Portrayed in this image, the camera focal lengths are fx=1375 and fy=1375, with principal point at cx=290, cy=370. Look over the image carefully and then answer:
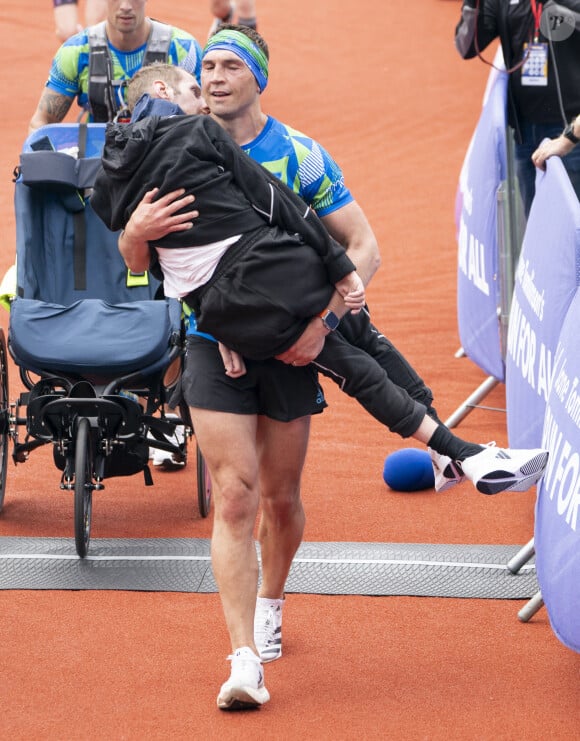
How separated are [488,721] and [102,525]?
274 centimetres

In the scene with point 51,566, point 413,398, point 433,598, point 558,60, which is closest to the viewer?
point 413,398

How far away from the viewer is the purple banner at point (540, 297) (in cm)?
516

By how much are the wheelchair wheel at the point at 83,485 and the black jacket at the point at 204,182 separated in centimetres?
182

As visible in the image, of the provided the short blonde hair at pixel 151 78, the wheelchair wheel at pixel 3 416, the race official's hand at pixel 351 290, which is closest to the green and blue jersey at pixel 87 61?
the wheelchair wheel at pixel 3 416

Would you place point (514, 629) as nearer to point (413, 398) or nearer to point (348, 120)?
point (413, 398)

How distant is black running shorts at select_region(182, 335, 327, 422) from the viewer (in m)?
4.47

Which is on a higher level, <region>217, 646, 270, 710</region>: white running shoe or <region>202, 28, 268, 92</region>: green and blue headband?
<region>202, 28, 268, 92</region>: green and blue headband

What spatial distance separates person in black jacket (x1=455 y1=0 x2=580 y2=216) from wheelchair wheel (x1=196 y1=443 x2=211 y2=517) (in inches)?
95.7

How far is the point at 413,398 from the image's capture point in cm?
483

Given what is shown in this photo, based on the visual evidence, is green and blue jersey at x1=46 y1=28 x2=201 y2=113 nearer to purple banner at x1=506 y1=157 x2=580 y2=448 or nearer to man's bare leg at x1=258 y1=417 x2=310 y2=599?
purple banner at x1=506 y1=157 x2=580 y2=448

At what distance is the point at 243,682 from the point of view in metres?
4.34

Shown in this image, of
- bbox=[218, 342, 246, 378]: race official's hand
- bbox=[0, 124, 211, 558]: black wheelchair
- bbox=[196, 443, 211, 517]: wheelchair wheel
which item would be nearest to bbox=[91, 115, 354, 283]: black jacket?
bbox=[218, 342, 246, 378]: race official's hand

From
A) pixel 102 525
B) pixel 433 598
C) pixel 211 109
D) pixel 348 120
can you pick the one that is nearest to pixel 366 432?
pixel 102 525

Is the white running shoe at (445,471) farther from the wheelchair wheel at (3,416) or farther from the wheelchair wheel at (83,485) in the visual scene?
the wheelchair wheel at (3,416)
